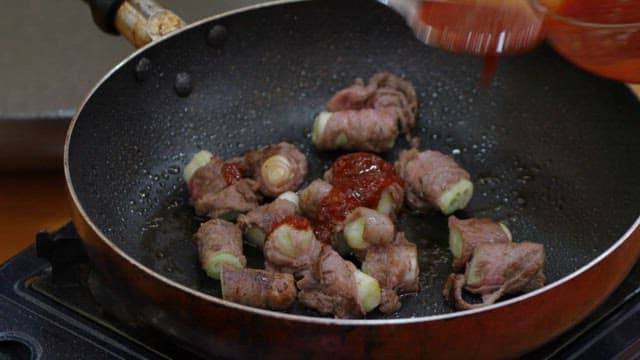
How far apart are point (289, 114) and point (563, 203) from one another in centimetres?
57

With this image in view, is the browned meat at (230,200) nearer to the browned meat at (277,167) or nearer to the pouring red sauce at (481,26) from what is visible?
the browned meat at (277,167)

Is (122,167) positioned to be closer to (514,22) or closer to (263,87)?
(263,87)

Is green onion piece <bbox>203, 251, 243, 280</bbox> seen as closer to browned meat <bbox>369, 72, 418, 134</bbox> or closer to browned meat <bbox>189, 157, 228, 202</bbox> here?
browned meat <bbox>189, 157, 228, 202</bbox>

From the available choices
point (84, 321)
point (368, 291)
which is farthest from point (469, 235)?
point (84, 321)

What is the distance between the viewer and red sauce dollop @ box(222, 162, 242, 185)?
1.48 meters

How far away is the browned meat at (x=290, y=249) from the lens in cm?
132

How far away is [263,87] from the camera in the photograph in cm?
172

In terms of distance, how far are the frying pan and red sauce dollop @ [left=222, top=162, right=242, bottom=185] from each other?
0.09 m

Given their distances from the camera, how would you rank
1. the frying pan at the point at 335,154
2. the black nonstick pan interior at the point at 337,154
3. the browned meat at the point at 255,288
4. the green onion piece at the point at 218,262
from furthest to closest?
the black nonstick pan interior at the point at 337,154 < the green onion piece at the point at 218,262 < the browned meat at the point at 255,288 < the frying pan at the point at 335,154

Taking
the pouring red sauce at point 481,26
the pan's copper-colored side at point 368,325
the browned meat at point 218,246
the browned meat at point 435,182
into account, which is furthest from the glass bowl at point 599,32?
the browned meat at point 218,246

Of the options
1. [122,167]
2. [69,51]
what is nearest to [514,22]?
[122,167]

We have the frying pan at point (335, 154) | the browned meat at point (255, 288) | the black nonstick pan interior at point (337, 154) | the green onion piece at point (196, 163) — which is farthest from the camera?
the green onion piece at point (196, 163)

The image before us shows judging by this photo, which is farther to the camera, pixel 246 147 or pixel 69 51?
pixel 69 51

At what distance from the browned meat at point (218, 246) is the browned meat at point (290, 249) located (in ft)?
0.17
